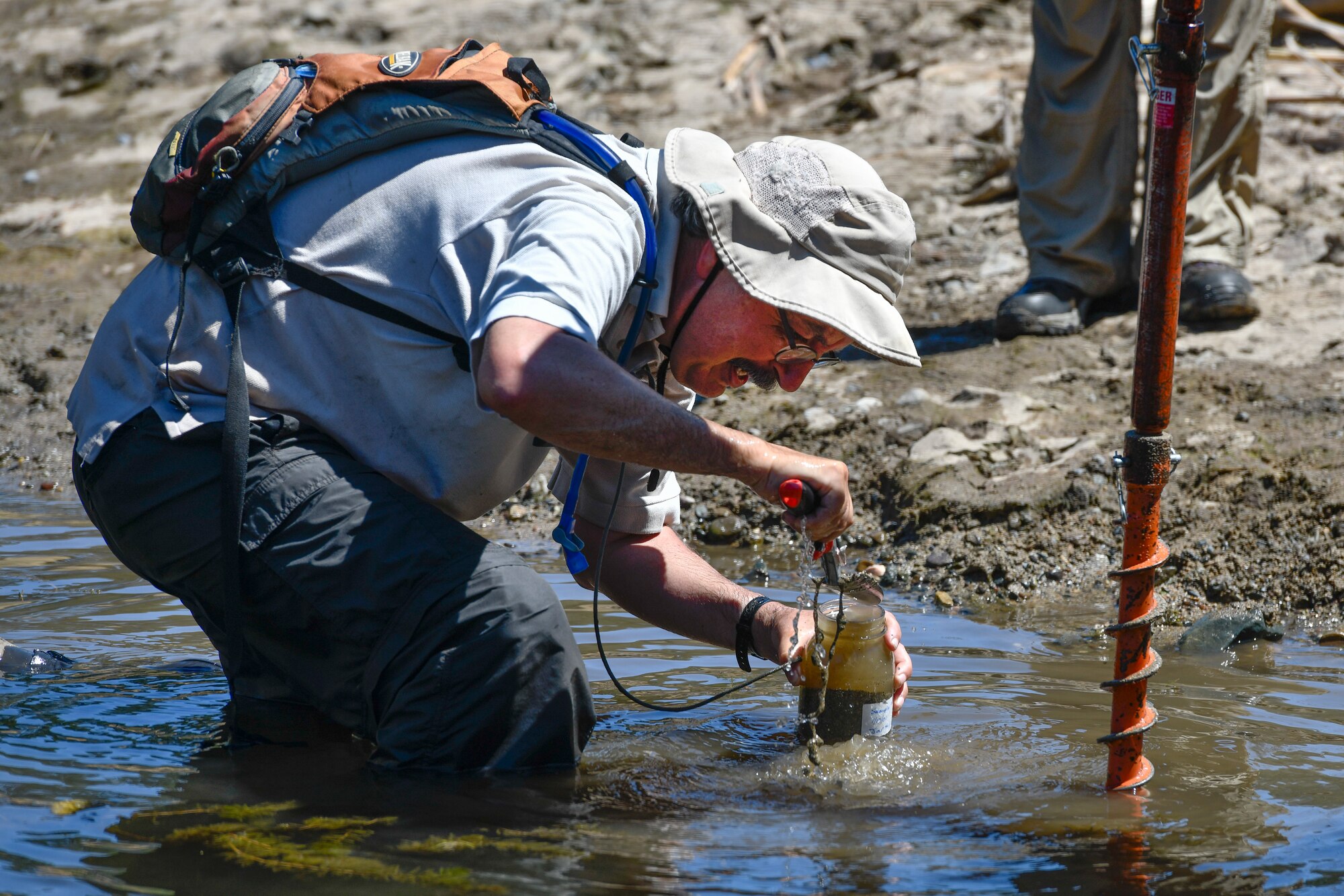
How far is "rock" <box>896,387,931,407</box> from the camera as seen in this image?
560 centimetres

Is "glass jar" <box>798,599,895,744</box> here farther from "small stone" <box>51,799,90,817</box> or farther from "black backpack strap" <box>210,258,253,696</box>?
"small stone" <box>51,799,90,817</box>

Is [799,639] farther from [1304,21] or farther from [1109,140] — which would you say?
[1304,21]

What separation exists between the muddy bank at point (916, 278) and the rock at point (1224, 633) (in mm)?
208

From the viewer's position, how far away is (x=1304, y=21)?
26.2 feet

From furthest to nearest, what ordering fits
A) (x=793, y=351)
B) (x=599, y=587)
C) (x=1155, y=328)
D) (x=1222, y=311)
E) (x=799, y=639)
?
1. (x=1222, y=311)
2. (x=599, y=587)
3. (x=799, y=639)
4. (x=793, y=351)
5. (x=1155, y=328)

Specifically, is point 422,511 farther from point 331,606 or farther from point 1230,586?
point 1230,586

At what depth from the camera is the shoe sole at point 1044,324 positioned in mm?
5906

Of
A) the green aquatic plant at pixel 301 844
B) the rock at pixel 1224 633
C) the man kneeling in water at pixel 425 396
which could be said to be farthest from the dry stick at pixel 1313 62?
the green aquatic plant at pixel 301 844

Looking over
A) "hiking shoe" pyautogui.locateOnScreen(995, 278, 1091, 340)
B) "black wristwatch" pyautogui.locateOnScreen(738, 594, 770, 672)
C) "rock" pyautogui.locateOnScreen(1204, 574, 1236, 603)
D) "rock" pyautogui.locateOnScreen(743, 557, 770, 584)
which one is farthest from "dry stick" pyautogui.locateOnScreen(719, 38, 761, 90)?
"black wristwatch" pyautogui.locateOnScreen(738, 594, 770, 672)

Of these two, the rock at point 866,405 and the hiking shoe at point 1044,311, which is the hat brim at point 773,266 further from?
the hiking shoe at point 1044,311

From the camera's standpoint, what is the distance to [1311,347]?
18.3 ft

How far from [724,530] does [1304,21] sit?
5.02 meters

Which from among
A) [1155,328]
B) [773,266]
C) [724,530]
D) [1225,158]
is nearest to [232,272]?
[773,266]

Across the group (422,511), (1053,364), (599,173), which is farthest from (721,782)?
(1053,364)
